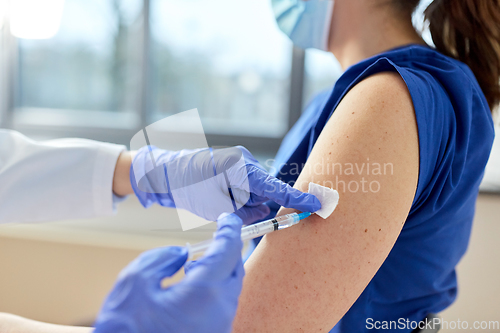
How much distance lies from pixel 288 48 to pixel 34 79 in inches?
73.3

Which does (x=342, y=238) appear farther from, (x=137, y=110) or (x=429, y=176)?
(x=137, y=110)

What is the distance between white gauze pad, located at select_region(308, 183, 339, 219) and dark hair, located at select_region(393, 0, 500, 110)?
0.56 m

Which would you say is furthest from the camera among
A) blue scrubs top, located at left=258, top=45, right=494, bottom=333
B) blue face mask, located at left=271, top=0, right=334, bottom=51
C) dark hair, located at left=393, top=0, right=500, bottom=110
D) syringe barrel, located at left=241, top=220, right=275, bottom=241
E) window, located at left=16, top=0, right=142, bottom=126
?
window, located at left=16, top=0, right=142, bottom=126

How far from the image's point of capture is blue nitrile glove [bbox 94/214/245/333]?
0.34 m

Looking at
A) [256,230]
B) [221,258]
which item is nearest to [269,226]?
[256,230]

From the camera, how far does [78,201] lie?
86 centimetres

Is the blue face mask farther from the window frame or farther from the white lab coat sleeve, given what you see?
the window frame

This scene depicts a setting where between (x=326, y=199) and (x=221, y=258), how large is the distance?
0.21 meters

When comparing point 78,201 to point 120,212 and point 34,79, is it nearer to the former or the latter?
point 120,212

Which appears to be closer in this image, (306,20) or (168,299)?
(168,299)

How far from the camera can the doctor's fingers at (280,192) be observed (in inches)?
20.0

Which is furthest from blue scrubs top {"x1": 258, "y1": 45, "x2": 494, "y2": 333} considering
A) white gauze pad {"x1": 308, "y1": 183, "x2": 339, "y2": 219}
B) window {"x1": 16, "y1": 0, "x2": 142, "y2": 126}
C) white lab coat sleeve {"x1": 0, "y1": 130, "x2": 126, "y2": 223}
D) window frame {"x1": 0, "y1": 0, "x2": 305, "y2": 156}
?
window {"x1": 16, "y1": 0, "x2": 142, "y2": 126}

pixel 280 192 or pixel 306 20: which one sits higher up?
pixel 306 20

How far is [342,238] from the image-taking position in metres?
0.50
